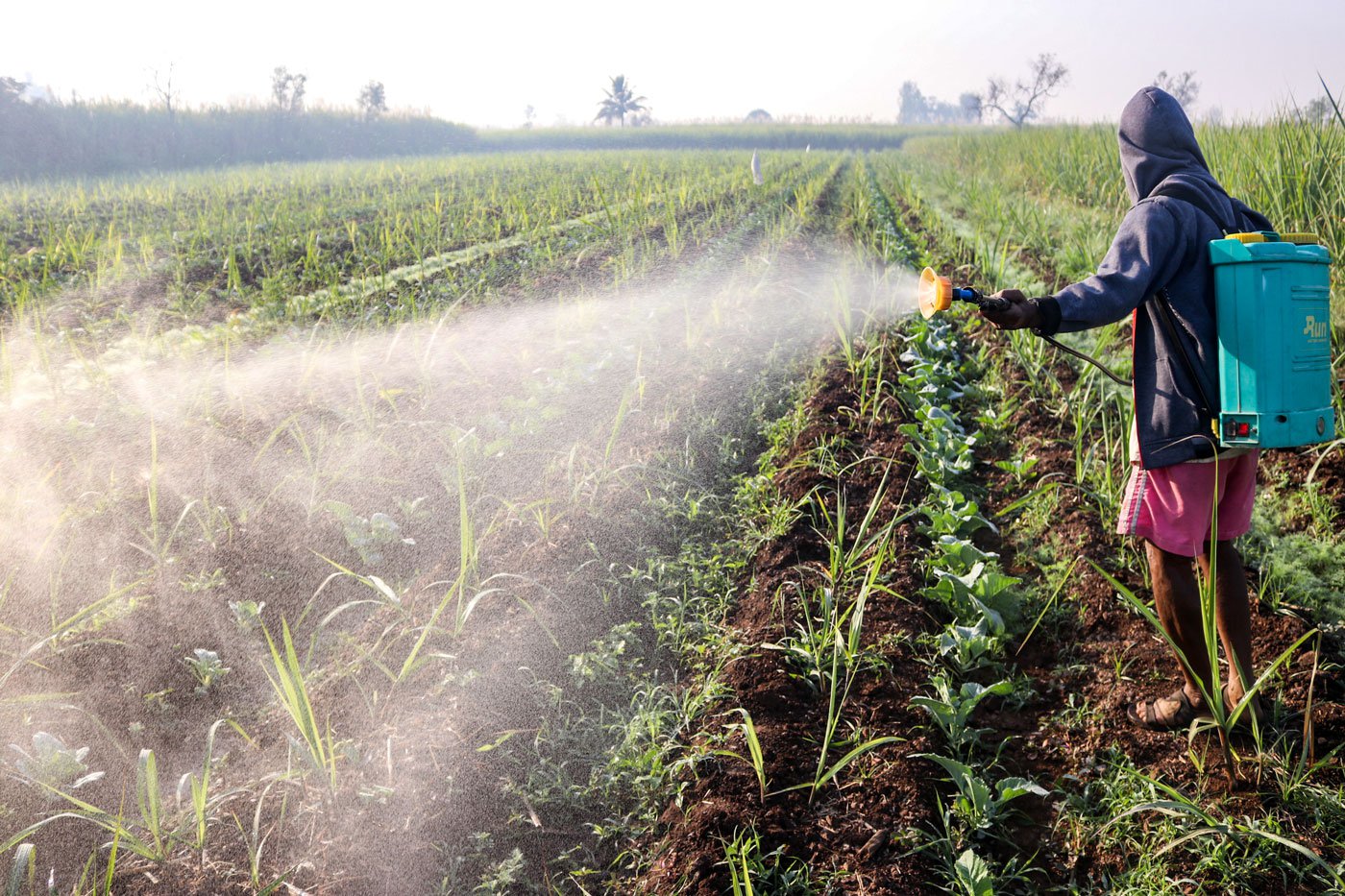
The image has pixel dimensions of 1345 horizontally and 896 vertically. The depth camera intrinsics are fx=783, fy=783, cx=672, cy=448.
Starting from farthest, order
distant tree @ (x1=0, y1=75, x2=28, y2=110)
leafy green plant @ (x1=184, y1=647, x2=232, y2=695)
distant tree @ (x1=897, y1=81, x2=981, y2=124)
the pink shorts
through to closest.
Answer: distant tree @ (x1=897, y1=81, x2=981, y2=124) < distant tree @ (x1=0, y1=75, x2=28, y2=110) < leafy green plant @ (x1=184, y1=647, x2=232, y2=695) < the pink shorts

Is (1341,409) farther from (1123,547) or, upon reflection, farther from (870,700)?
(870,700)

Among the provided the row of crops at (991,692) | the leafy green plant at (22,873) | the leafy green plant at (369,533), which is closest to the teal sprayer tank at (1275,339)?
the row of crops at (991,692)

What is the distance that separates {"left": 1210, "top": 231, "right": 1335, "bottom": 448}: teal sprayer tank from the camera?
1.63 meters

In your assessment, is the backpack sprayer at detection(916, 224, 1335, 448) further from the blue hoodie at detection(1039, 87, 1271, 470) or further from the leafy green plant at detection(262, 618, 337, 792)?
the leafy green plant at detection(262, 618, 337, 792)

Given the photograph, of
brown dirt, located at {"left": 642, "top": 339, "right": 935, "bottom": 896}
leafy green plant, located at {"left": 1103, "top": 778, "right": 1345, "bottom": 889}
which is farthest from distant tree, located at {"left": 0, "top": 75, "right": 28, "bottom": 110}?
leafy green plant, located at {"left": 1103, "top": 778, "right": 1345, "bottom": 889}

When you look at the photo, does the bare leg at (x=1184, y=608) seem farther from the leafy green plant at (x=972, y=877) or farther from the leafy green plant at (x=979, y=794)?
the leafy green plant at (x=972, y=877)

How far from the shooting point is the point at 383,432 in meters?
3.30

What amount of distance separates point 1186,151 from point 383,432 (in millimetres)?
2912

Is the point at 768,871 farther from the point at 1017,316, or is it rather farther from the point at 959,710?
the point at 1017,316

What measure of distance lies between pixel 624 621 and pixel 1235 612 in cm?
159

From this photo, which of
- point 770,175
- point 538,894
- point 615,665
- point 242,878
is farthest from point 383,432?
point 770,175

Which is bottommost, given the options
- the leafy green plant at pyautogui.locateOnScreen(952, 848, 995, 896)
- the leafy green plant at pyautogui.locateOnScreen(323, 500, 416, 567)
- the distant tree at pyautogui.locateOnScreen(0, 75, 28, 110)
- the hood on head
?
the leafy green plant at pyautogui.locateOnScreen(952, 848, 995, 896)

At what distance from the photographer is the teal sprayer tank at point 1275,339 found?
1.63 meters

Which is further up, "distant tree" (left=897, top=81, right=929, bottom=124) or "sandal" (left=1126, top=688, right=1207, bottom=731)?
"distant tree" (left=897, top=81, right=929, bottom=124)
